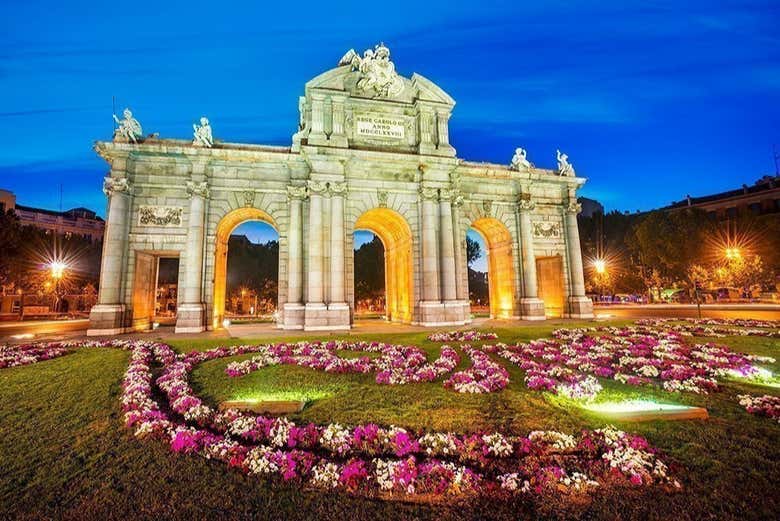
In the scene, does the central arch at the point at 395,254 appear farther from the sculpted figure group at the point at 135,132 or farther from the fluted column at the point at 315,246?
the sculpted figure group at the point at 135,132

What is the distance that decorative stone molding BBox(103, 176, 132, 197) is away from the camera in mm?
22219

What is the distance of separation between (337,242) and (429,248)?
251 inches

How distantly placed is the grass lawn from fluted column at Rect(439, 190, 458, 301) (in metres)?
15.4

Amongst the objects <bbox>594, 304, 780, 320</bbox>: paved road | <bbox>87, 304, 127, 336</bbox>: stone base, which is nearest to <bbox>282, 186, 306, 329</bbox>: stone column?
<bbox>87, 304, 127, 336</bbox>: stone base

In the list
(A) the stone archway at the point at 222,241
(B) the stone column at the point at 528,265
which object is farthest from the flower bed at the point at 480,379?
(A) the stone archway at the point at 222,241

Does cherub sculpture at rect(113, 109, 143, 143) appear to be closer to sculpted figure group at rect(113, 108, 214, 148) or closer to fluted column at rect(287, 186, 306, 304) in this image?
sculpted figure group at rect(113, 108, 214, 148)

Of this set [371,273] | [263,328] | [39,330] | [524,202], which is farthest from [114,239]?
[371,273]

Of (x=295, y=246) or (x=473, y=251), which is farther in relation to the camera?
(x=473, y=251)

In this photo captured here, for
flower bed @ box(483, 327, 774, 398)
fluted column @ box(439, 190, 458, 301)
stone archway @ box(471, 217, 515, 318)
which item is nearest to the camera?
flower bed @ box(483, 327, 774, 398)

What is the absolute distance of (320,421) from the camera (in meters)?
6.93

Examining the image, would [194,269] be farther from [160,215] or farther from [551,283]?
[551,283]

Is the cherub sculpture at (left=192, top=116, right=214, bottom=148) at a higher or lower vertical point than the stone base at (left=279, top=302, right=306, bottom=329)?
higher

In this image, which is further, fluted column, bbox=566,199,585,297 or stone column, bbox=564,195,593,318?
fluted column, bbox=566,199,585,297

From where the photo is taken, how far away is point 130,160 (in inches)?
915
